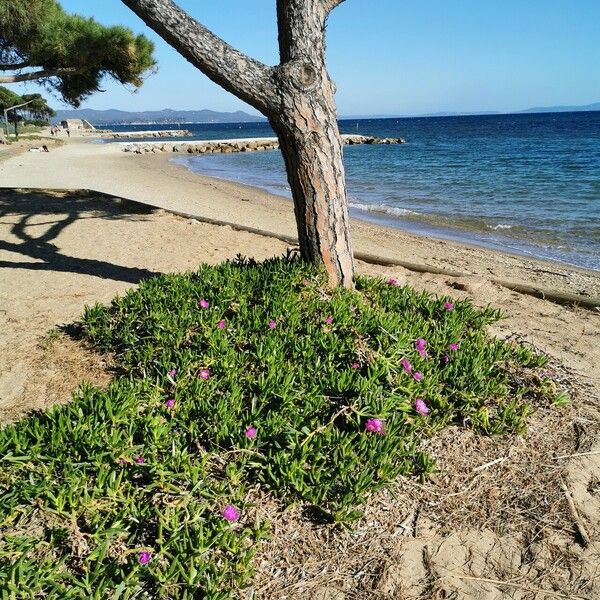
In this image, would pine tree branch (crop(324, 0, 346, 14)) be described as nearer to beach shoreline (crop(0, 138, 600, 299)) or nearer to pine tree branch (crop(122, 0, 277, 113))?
pine tree branch (crop(122, 0, 277, 113))

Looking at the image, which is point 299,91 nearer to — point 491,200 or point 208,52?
point 208,52

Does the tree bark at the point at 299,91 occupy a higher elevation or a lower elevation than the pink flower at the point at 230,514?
higher

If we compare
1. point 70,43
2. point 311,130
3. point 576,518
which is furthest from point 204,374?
point 70,43

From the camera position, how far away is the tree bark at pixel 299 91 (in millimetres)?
3633

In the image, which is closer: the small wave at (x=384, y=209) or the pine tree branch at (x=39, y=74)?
the pine tree branch at (x=39, y=74)

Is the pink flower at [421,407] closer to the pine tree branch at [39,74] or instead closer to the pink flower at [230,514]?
the pink flower at [230,514]

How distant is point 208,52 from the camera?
3611 millimetres

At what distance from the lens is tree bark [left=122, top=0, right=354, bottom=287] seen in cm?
363

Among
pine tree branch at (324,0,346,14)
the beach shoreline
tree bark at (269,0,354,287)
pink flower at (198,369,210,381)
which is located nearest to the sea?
the beach shoreline

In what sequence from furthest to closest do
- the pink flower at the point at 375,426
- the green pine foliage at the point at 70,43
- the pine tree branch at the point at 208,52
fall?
the green pine foliage at the point at 70,43, the pine tree branch at the point at 208,52, the pink flower at the point at 375,426

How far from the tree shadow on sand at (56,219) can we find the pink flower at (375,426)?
12.5ft

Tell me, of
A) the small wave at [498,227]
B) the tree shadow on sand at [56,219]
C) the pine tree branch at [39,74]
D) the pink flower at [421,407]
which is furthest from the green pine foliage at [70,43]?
the pink flower at [421,407]

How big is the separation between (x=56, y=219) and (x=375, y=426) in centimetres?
787

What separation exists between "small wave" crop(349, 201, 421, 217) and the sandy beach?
2.08 m
